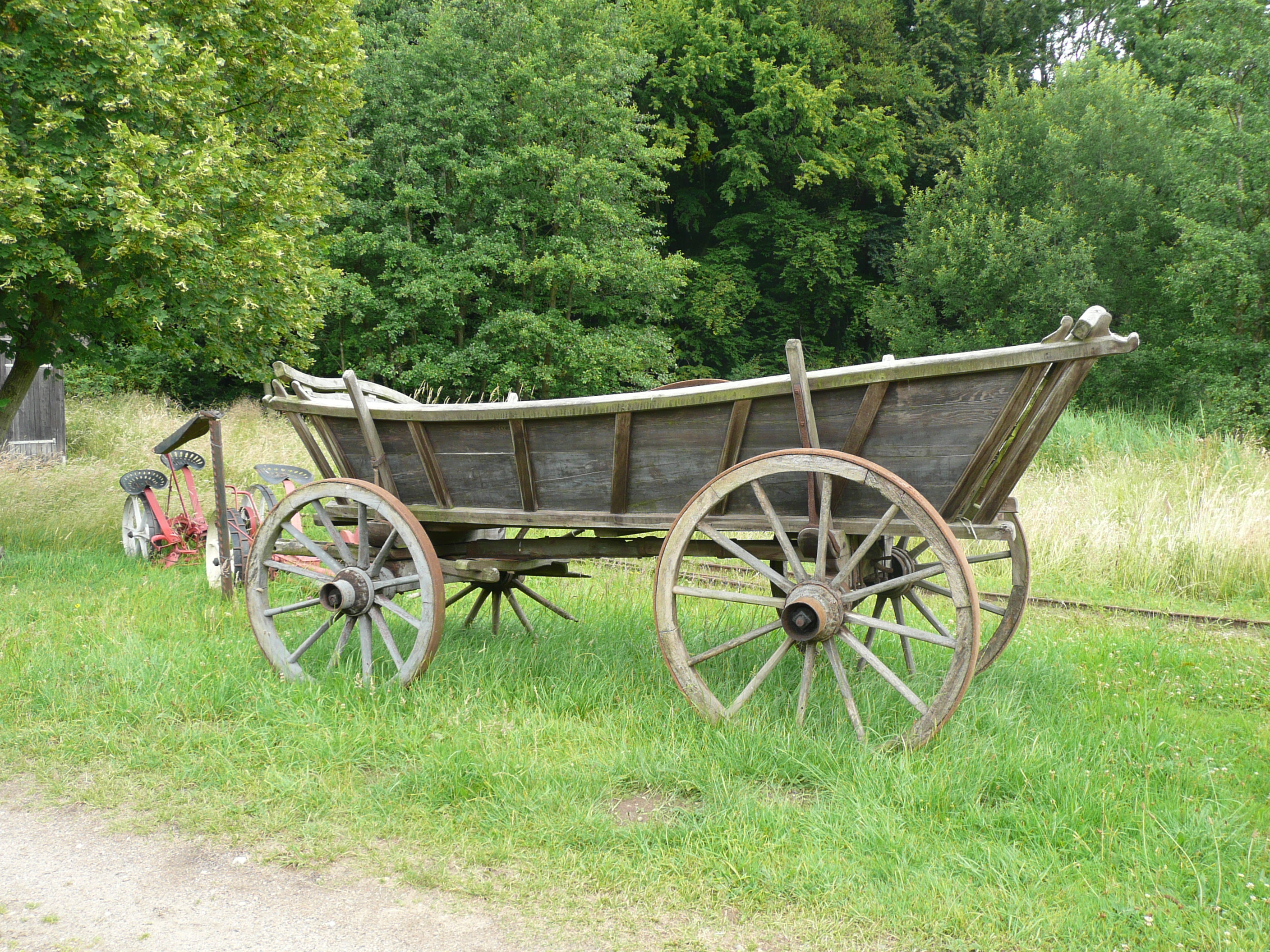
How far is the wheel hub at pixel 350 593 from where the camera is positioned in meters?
4.43

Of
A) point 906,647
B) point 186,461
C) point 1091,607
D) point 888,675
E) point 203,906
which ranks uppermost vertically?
point 186,461

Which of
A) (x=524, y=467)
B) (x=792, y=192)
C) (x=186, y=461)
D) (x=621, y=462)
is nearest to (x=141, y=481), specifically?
(x=186, y=461)

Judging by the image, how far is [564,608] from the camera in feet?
20.7

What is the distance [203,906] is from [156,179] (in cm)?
722

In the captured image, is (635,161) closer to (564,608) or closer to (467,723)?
(564,608)

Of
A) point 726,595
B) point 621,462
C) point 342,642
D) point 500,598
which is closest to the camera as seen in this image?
point 726,595

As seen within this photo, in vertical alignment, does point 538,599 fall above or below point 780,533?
below

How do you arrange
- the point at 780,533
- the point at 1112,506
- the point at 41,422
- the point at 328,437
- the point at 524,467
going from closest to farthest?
the point at 780,533 < the point at 524,467 < the point at 328,437 < the point at 1112,506 < the point at 41,422

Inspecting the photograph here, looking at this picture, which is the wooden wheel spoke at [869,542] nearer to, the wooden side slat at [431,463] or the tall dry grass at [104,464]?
the wooden side slat at [431,463]

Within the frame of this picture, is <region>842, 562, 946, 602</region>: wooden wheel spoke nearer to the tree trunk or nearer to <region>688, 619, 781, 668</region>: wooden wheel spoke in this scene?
<region>688, 619, 781, 668</region>: wooden wheel spoke

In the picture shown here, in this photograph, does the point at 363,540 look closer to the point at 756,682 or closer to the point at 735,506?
the point at 735,506

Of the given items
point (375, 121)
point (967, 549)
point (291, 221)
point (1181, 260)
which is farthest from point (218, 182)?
point (1181, 260)

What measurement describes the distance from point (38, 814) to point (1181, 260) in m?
28.3

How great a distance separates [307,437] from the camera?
4973mm
